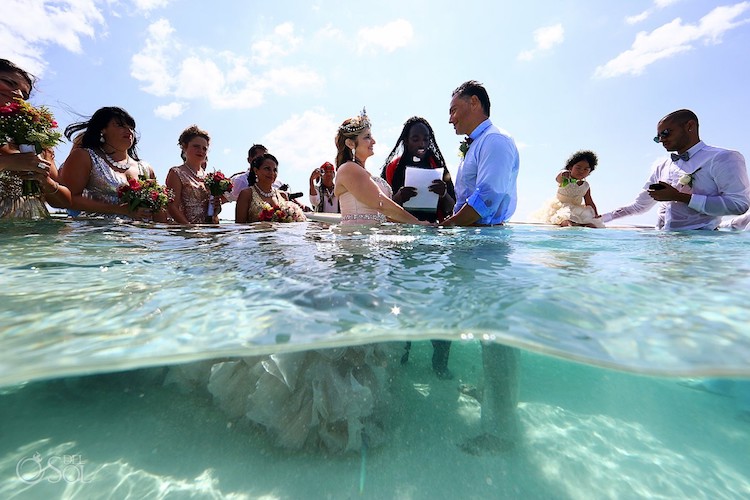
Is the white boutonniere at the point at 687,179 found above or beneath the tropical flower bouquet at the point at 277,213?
above

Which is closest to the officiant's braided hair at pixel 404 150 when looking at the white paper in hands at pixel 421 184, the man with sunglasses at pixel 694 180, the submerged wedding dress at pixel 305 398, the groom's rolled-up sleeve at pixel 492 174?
the white paper in hands at pixel 421 184

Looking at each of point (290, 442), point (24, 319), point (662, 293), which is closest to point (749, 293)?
point (662, 293)

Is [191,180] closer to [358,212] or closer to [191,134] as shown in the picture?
[191,134]

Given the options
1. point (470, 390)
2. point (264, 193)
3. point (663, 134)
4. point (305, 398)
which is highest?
point (663, 134)

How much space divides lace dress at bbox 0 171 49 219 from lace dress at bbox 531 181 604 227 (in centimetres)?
838

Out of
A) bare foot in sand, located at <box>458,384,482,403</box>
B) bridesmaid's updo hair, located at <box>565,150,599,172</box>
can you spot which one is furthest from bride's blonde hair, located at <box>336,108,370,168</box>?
bridesmaid's updo hair, located at <box>565,150,599,172</box>

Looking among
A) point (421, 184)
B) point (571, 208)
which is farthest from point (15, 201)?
point (571, 208)

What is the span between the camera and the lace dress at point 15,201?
3.76 metres

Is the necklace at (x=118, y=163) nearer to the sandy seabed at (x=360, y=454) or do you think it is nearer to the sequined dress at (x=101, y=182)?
the sequined dress at (x=101, y=182)

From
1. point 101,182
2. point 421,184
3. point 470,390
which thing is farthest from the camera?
point 421,184

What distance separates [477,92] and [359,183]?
1807 millimetres

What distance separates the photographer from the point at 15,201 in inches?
153

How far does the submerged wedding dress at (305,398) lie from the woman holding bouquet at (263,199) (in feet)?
12.5

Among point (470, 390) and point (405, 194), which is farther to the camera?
point (405, 194)
